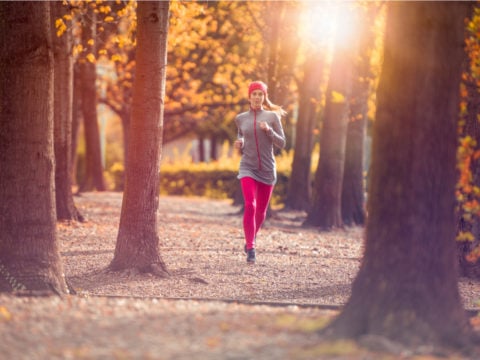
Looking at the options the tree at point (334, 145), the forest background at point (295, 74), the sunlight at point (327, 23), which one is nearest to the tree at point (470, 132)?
the forest background at point (295, 74)

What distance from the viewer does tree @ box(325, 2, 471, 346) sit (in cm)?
564

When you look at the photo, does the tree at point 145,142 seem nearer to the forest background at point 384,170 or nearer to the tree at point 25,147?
the forest background at point 384,170

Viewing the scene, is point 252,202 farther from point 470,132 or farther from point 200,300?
point 200,300

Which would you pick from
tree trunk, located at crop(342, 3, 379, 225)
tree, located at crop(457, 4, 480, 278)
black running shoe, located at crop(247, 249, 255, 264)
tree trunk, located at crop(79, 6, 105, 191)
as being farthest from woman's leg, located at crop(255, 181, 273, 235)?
tree trunk, located at crop(79, 6, 105, 191)

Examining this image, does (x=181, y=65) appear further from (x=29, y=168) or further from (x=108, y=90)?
(x=29, y=168)

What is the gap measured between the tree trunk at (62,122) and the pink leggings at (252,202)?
17.5 ft

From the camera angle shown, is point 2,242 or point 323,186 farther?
point 323,186

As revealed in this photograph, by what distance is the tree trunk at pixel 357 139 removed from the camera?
59.1ft

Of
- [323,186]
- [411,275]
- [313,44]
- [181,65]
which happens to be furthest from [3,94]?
[181,65]

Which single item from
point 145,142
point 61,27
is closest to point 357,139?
point 61,27

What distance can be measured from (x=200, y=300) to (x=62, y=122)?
832 cm

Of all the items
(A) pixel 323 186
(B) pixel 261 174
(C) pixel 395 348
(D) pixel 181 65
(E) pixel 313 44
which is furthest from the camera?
(D) pixel 181 65

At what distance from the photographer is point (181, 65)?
31953mm

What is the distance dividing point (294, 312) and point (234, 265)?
443 cm
